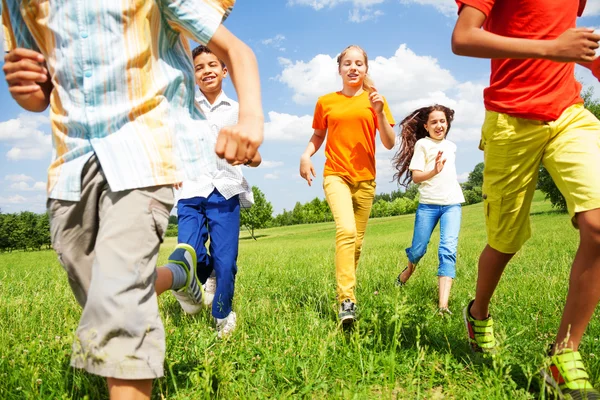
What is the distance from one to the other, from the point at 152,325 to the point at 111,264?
0.28m

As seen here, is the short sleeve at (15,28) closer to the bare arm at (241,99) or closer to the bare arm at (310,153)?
the bare arm at (241,99)

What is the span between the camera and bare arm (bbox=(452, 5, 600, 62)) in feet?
7.49

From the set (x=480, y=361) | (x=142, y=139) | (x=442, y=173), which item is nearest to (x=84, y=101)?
(x=142, y=139)

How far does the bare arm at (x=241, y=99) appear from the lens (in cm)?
159

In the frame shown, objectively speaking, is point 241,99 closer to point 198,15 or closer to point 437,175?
point 198,15

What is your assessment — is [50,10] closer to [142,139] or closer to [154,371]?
[142,139]

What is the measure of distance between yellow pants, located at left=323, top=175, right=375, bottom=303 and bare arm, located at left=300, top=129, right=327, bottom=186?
166 millimetres

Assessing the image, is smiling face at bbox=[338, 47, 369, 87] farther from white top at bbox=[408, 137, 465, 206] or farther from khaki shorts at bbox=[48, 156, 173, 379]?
khaki shorts at bbox=[48, 156, 173, 379]

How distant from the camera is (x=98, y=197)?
198 cm

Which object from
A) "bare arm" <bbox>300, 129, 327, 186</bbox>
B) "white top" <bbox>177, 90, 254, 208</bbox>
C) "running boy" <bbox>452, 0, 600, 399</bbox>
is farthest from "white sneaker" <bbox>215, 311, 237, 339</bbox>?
"running boy" <bbox>452, 0, 600, 399</bbox>

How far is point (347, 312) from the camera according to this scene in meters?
3.71

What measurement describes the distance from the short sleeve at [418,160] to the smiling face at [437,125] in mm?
243

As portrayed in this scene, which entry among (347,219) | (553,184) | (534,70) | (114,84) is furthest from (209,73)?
(553,184)

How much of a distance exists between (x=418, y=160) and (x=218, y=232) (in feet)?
8.50
